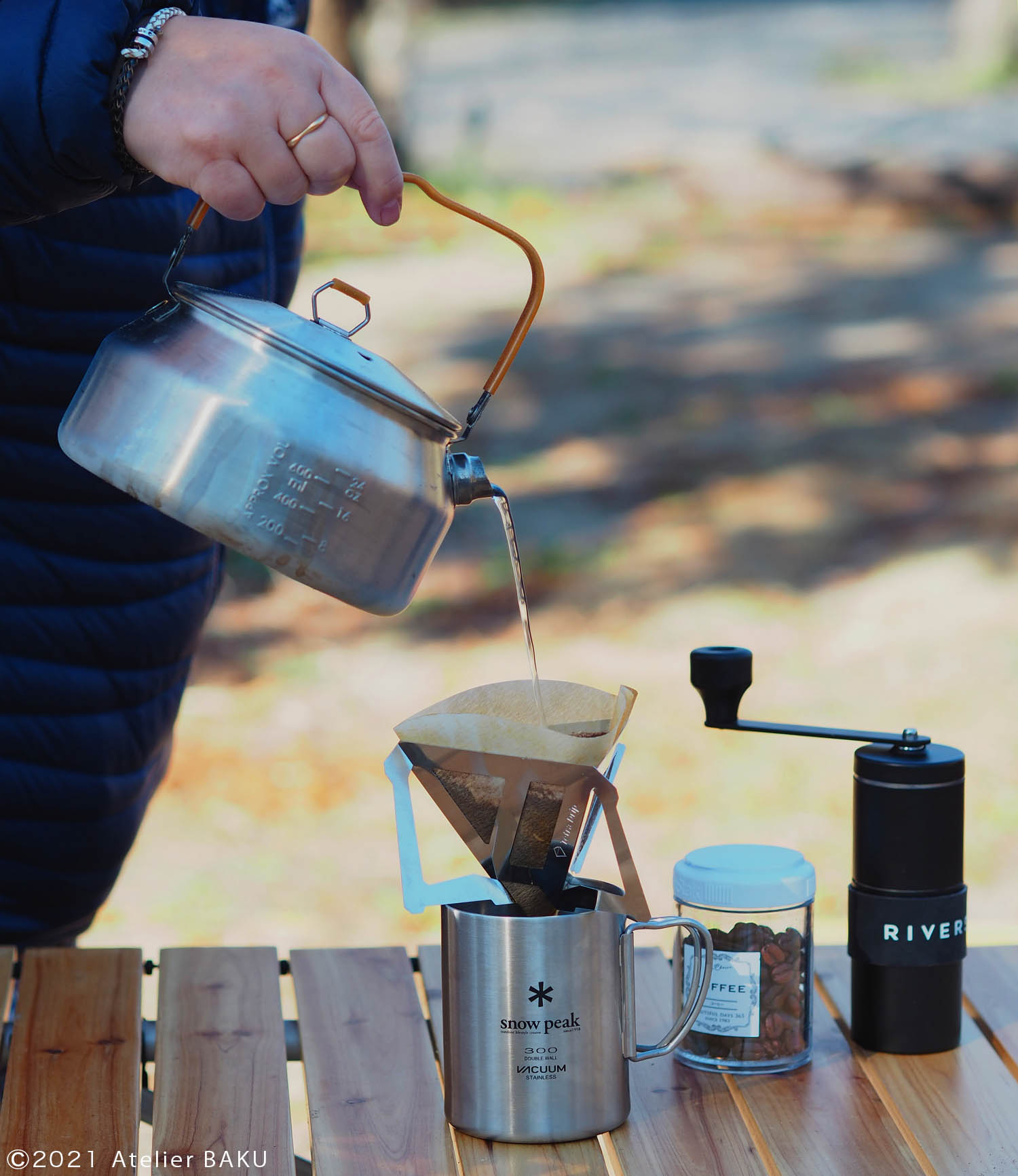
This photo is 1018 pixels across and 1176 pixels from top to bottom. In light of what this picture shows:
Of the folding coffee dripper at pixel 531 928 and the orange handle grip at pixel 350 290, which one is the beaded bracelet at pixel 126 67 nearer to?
the orange handle grip at pixel 350 290

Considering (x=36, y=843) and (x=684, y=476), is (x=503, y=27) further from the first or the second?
(x=36, y=843)

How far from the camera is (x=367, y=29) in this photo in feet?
23.2

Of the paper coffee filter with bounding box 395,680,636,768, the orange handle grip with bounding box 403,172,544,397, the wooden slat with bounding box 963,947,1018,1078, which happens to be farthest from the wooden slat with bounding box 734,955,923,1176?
the orange handle grip with bounding box 403,172,544,397

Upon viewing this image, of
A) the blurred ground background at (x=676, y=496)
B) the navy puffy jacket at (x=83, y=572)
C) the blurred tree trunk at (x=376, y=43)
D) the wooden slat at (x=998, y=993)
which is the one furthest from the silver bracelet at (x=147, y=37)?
the blurred tree trunk at (x=376, y=43)

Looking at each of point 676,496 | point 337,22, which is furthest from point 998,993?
point 337,22

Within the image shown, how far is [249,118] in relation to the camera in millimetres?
879

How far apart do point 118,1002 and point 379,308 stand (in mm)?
4961

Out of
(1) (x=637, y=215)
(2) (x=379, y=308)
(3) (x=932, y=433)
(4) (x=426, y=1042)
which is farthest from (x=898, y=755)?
(1) (x=637, y=215)

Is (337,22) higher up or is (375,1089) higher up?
(337,22)

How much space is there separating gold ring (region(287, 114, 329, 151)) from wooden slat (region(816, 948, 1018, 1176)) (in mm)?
736

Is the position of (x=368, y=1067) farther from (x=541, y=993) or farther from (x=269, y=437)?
(x=269, y=437)

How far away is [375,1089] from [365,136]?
64 centimetres

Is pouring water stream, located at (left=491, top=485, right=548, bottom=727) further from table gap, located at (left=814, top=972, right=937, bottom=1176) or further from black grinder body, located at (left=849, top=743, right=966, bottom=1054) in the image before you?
table gap, located at (left=814, top=972, right=937, bottom=1176)

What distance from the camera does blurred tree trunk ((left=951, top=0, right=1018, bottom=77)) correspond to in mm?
9070
